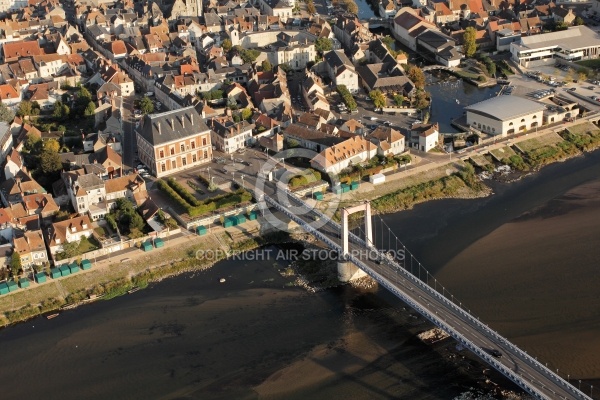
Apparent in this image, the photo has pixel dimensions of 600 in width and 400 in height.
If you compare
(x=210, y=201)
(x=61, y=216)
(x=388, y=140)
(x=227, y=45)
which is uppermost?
(x=227, y=45)

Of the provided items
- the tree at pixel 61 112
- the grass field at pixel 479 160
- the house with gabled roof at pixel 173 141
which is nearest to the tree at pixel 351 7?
the tree at pixel 61 112

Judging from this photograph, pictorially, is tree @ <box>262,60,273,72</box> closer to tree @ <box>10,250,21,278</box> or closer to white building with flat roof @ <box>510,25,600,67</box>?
→ white building with flat roof @ <box>510,25,600,67</box>

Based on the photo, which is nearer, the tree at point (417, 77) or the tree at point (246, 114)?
the tree at point (246, 114)

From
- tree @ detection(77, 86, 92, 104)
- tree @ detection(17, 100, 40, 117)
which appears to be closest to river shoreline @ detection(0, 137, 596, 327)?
tree @ detection(77, 86, 92, 104)

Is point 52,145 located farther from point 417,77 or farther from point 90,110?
point 417,77

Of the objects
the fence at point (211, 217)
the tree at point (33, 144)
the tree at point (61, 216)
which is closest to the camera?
the tree at point (61, 216)

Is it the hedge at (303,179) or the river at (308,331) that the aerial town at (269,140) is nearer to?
the hedge at (303,179)

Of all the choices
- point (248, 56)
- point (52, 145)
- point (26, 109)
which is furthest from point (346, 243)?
point (248, 56)
